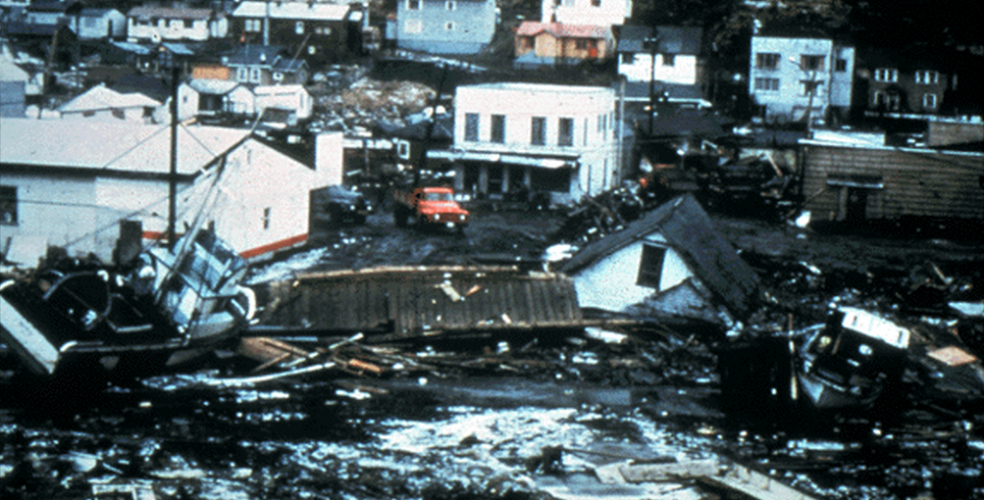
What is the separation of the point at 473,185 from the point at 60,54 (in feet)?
48.0

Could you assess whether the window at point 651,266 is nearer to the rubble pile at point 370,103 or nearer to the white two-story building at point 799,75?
the rubble pile at point 370,103

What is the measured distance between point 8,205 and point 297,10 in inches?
584

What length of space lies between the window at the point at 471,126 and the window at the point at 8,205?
44.5 feet

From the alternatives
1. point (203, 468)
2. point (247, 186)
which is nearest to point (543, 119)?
point (247, 186)

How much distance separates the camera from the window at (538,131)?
2747 cm

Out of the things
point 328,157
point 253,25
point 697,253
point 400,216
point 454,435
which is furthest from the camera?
point 253,25

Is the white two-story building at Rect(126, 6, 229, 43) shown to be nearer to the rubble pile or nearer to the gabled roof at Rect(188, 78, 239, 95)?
the gabled roof at Rect(188, 78, 239, 95)

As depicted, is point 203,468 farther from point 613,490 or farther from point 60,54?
point 60,54

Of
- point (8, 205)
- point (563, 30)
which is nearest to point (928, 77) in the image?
point (563, 30)

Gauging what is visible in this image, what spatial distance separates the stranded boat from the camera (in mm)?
10781

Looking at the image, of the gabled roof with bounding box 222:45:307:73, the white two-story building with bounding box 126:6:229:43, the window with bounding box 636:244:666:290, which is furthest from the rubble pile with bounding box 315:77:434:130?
the window with bounding box 636:244:666:290

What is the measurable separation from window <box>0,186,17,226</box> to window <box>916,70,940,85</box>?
3322 centimetres

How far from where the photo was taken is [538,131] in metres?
27.5

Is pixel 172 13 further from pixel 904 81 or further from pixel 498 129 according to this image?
pixel 904 81
